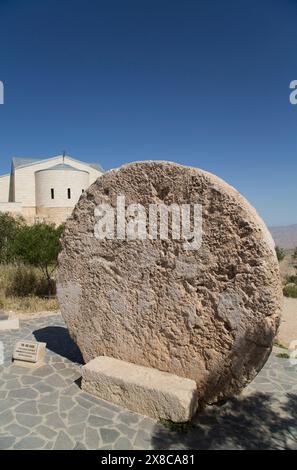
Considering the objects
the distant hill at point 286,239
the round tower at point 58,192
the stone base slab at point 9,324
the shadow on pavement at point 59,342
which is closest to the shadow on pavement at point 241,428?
the shadow on pavement at point 59,342

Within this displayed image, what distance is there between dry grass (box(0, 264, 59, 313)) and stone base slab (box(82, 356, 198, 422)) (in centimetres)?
498

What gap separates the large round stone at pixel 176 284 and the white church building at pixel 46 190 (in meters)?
27.8

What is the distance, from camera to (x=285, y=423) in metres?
4.32

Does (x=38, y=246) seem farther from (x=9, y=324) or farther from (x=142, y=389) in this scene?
(x=142, y=389)

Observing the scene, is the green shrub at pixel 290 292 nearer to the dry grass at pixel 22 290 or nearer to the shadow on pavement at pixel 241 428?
the dry grass at pixel 22 290

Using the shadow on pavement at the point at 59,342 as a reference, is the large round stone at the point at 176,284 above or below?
above

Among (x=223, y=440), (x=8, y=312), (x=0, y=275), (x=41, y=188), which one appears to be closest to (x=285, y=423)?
(x=223, y=440)

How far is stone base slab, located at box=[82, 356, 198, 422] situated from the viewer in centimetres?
422

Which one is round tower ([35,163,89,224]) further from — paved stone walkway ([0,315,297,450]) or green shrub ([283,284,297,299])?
paved stone walkway ([0,315,297,450])

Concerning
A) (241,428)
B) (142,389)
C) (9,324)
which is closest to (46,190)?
(9,324)

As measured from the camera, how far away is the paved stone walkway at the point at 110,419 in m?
3.86

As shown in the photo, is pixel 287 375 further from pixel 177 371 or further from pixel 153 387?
pixel 153 387

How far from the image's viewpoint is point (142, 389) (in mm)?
4387

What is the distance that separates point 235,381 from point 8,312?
6.78 m
